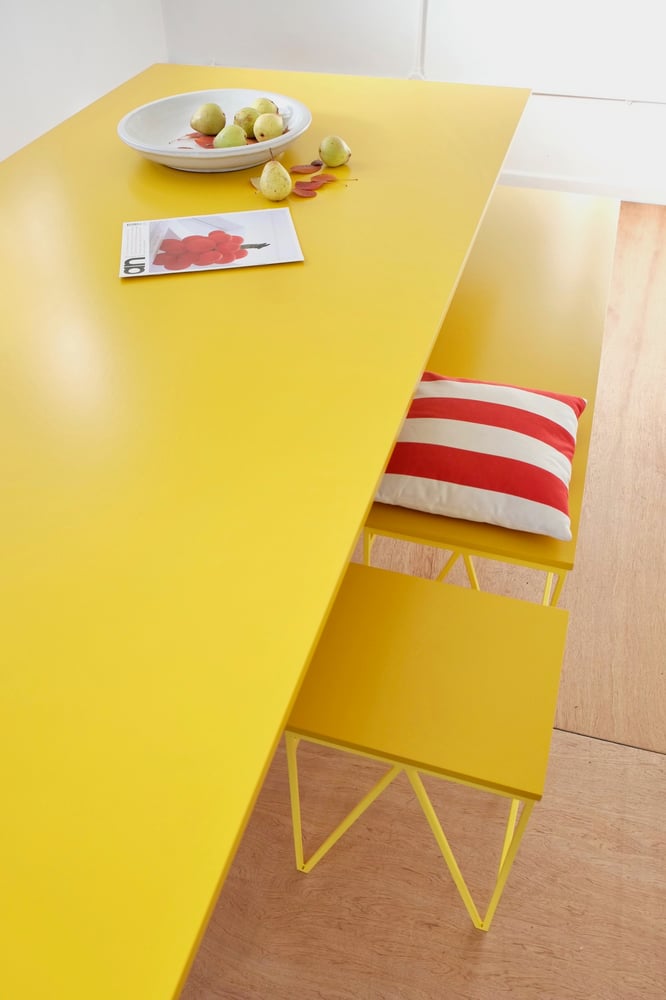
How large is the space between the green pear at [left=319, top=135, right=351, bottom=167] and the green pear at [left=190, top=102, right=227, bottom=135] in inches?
10.4

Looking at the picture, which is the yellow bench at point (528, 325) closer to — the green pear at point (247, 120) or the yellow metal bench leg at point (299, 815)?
the yellow metal bench leg at point (299, 815)

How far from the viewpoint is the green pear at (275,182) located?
5.56 ft

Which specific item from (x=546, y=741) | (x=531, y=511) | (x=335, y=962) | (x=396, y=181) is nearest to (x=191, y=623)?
(x=546, y=741)

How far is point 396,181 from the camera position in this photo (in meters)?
1.77

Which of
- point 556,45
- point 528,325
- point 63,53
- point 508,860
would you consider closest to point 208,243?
point 528,325

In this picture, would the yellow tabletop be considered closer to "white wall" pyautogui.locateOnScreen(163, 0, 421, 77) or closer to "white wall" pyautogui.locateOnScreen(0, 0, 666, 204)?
"white wall" pyautogui.locateOnScreen(0, 0, 666, 204)

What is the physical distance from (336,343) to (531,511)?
1.51ft

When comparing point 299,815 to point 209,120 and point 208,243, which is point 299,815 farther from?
point 209,120

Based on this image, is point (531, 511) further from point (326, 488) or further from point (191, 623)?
Result: point (191, 623)

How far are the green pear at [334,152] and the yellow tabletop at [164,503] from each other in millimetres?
39

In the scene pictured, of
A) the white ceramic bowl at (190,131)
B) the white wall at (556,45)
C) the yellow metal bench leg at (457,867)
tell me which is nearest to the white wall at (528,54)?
the white wall at (556,45)

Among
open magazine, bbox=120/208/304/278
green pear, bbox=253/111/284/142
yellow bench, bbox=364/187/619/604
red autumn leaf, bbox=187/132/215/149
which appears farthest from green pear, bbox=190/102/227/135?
yellow bench, bbox=364/187/619/604

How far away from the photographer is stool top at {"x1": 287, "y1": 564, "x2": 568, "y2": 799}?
44.8 inches

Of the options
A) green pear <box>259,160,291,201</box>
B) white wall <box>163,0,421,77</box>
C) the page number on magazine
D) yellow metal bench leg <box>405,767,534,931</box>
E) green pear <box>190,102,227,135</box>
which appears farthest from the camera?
white wall <box>163,0,421,77</box>
